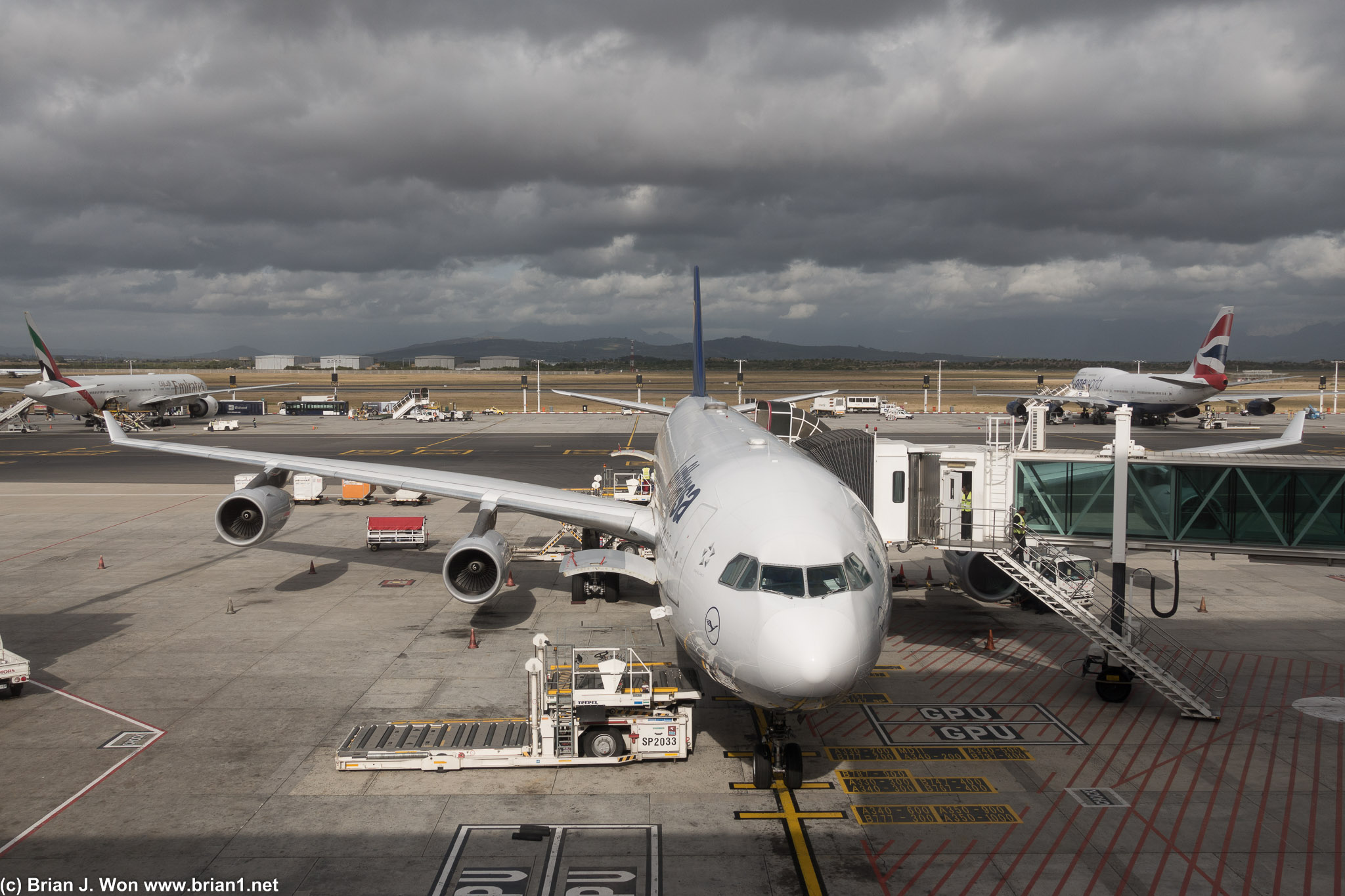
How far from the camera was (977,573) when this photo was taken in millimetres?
24000

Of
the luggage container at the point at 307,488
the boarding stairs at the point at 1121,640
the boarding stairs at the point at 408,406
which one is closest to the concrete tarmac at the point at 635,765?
the boarding stairs at the point at 1121,640

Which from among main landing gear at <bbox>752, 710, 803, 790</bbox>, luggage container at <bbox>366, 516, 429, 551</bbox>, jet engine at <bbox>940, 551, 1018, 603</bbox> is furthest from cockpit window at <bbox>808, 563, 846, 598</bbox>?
luggage container at <bbox>366, 516, 429, 551</bbox>

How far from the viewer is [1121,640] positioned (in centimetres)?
1778

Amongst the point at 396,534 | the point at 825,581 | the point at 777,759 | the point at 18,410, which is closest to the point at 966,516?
the point at 777,759

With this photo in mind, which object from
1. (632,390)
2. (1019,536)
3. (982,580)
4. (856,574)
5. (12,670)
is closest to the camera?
(856,574)

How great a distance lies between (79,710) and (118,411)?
76.4 metres

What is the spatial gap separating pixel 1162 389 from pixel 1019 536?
68.6m

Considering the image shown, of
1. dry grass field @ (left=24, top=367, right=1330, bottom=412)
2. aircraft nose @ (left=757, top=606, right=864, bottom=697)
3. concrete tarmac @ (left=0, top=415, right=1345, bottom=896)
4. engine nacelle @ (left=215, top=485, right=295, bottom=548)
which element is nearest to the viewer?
aircraft nose @ (left=757, top=606, right=864, bottom=697)

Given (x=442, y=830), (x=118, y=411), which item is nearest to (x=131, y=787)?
(x=442, y=830)

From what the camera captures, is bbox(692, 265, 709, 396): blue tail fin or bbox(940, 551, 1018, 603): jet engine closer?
bbox(940, 551, 1018, 603): jet engine

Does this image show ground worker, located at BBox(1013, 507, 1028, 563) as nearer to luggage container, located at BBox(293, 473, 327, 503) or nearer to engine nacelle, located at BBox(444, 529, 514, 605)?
engine nacelle, located at BBox(444, 529, 514, 605)

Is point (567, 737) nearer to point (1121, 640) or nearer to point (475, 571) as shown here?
point (475, 571)

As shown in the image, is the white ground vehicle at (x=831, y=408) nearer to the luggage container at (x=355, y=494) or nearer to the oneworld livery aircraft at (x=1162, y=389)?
the oneworld livery aircraft at (x=1162, y=389)

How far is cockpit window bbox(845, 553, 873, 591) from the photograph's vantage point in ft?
38.5
